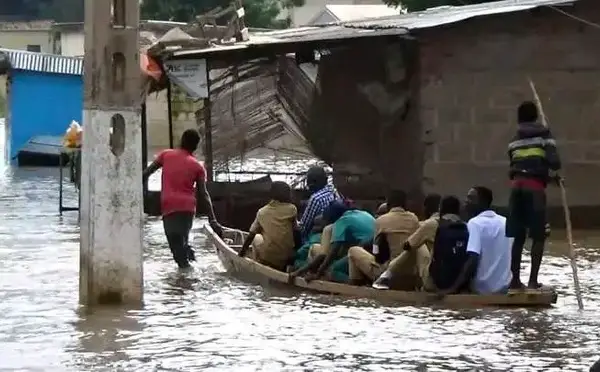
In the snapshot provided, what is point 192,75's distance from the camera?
19719mm

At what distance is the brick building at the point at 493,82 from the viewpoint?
59.8 feet

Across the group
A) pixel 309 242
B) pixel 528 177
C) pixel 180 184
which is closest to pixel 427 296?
pixel 528 177

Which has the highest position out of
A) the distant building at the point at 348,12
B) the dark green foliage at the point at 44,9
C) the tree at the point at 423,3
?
the dark green foliage at the point at 44,9

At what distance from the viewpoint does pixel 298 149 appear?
21719 mm

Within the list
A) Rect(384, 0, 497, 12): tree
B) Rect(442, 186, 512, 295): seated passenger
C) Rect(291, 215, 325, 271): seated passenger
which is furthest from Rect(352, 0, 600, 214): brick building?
Rect(384, 0, 497, 12): tree

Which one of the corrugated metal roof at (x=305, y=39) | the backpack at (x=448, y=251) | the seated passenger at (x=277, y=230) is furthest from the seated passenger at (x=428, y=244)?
the corrugated metal roof at (x=305, y=39)

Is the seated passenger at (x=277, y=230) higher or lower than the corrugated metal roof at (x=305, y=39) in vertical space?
lower

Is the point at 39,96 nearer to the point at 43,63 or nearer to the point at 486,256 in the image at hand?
the point at 43,63

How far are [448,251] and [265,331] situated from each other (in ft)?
6.11

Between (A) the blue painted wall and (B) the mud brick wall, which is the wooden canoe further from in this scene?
(A) the blue painted wall

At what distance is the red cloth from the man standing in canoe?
3.57m

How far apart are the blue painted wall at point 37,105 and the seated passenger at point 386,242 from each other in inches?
1041

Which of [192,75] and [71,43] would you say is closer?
[192,75]

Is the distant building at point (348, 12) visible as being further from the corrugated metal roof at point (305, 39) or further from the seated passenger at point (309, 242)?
the seated passenger at point (309, 242)
